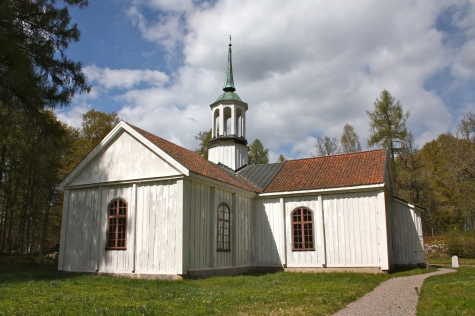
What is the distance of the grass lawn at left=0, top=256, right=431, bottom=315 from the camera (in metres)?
7.47

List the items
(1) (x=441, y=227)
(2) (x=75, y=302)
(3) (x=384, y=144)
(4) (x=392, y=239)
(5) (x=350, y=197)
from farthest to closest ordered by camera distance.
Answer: (1) (x=441, y=227)
(3) (x=384, y=144)
(4) (x=392, y=239)
(5) (x=350, y=197)
(2) (x=75, y=302)

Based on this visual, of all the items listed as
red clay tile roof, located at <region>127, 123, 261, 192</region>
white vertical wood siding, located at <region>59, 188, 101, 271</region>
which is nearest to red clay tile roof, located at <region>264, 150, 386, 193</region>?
red clay tile roof, located at <region>127, 123, 261, 192</region>

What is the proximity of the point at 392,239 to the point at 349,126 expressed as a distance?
25241 millimetres

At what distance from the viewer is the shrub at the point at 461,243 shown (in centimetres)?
2416

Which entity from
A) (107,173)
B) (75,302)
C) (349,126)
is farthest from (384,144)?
(75,302)

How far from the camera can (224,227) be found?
630 inches

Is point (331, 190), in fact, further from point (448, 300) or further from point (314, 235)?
point (448, 300)

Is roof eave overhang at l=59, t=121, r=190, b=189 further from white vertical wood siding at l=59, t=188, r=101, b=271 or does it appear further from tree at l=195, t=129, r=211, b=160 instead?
tree at l=195, t=129, r=211, b=160

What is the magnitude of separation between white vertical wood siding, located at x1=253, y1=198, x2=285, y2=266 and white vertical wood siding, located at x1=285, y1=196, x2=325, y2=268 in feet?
1.01

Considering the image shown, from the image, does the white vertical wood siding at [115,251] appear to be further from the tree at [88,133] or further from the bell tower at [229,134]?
the tree at [88,133]

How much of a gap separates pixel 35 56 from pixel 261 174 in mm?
11816

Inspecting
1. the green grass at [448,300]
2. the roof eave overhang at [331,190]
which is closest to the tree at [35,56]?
the roof eave overhang at [331,190]

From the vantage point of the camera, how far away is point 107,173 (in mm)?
15617

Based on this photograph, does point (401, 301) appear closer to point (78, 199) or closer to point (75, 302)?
point (75, 302)
